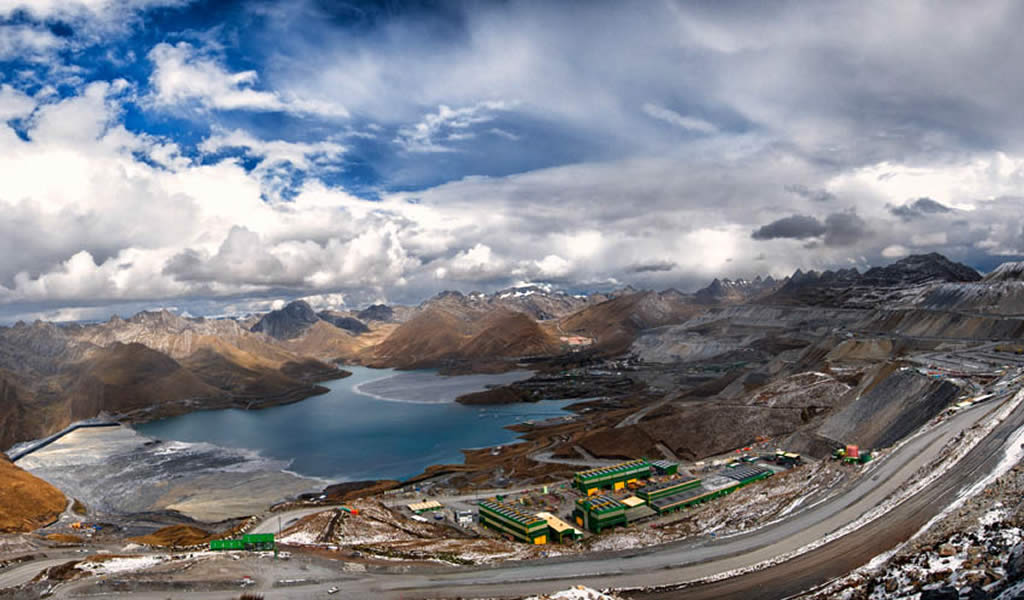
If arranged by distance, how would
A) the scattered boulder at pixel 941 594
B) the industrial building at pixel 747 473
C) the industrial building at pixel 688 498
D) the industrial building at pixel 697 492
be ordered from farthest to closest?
the industrial building at pixel 747 473 < the industrial building at pixel 697 492 < the industrial building at pixel 688 498 < the scattered boulder at pixel 941 594

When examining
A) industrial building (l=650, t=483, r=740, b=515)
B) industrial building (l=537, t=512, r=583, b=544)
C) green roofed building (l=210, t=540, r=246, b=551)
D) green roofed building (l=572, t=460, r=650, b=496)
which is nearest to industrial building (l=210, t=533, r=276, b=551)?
green roofed building (l=210, t=540, r=246, b=551)

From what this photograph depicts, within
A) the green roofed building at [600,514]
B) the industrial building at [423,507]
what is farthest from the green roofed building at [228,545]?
the green roofed building at [600,514]

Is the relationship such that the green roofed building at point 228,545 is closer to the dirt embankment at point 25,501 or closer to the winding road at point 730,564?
the winding road at point 730,564

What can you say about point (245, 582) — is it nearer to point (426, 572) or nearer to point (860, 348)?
point (426, 572)

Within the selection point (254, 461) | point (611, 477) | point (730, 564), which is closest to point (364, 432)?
point (254, 461)

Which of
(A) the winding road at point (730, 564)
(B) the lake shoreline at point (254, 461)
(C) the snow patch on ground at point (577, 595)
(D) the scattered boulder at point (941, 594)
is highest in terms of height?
(D) the scattered boulder at point (941, 594)

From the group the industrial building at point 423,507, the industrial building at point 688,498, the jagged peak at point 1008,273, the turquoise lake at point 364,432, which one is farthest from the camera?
the jagged peak at point 1008,273

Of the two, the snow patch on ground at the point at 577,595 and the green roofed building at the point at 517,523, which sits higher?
the snow patch on ground at the point at 577,595
